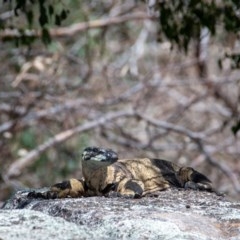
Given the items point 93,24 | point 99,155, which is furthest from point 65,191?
point 93,24

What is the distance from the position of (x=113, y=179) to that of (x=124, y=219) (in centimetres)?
85

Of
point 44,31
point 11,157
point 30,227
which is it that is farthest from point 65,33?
point 30,227

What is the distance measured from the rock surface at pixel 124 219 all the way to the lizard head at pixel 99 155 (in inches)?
12.9

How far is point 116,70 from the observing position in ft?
45.2

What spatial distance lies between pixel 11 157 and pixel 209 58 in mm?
4359

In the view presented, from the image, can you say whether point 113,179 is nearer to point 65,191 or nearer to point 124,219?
point 65,191

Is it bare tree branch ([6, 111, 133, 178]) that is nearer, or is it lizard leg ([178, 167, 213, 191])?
lizard leg ([178, 167, 213, 191])

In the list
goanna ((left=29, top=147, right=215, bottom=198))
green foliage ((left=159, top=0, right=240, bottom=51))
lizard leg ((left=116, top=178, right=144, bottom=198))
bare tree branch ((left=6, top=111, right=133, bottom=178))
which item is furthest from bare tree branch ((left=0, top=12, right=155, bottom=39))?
lizard leg ((left=116, top=178, right=144, bottom=198))

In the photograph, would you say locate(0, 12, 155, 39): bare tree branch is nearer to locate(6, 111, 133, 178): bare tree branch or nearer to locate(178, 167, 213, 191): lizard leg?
locate(6, 111, 133, 178): bare tree branch

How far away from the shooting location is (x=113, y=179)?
5.06 m

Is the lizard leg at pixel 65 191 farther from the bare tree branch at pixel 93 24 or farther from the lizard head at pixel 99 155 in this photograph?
the bare tree branch at pixel 93 24

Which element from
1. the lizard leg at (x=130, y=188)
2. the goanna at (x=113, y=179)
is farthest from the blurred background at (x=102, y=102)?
the lizard leg at (x=130, y=188)

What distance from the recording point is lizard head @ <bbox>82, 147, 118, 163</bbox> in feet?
16.8

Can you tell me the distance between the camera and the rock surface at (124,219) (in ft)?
13.2
